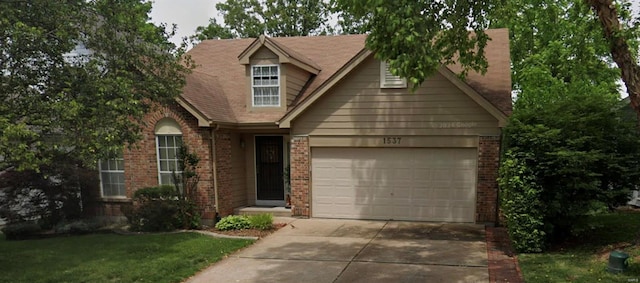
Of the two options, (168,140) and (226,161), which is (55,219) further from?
(226,161)

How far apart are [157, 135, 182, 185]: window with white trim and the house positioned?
0.04 metres

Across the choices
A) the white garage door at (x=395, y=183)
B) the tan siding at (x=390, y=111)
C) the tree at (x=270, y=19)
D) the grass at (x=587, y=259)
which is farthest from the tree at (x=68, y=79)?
the tree at (x=270, y=19)

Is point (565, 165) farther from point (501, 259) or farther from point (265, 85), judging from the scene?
point (265, 85)

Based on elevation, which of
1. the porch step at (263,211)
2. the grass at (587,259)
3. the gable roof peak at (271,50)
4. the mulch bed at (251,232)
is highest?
the gable roof peak at (271,50)

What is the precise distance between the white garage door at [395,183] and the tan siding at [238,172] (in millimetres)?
2344

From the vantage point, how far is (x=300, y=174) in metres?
12.0

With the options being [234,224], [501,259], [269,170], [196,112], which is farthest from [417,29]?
[269,170]

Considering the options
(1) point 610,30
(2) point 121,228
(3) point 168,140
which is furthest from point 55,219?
(1) point 610,30

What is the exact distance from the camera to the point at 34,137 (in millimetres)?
6473

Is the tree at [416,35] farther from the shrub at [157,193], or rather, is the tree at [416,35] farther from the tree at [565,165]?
the shrub at [157,193]

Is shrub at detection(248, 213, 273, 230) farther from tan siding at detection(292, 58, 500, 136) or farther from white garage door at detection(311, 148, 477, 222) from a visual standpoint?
tan siding at detection(292, 58, 500, 136)

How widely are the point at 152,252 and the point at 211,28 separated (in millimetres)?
22901

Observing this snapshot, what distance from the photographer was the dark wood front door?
43.1 ft

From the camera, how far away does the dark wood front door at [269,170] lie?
1314 centimetres
